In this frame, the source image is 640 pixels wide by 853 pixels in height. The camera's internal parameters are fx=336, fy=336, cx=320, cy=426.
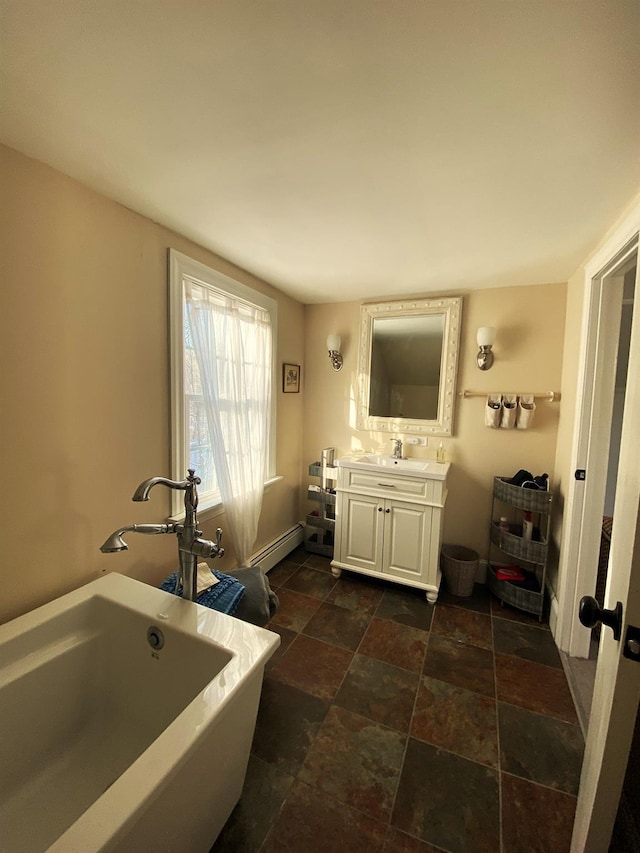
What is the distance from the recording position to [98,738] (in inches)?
48.6

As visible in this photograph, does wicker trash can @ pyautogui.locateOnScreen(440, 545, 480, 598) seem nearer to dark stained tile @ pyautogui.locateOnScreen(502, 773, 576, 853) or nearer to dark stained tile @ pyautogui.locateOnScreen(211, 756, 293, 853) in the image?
dark stained tile @ pyautogui.locateOnScreen(502, 773, 576, 853)

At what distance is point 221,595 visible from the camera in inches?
60.3

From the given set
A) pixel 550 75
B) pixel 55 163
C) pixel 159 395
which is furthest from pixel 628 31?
pixel 159 395

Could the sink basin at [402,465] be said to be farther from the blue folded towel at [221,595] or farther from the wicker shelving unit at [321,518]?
the blue folded towel at [221,595]

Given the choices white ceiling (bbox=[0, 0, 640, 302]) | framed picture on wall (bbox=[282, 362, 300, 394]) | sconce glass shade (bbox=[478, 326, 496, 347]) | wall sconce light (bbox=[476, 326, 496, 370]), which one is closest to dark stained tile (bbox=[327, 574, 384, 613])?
framed picture on wall (bbox=[282, 362, 300, 394])

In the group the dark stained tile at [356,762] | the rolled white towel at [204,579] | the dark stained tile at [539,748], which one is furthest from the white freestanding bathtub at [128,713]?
the dark stained tile at [539,748]

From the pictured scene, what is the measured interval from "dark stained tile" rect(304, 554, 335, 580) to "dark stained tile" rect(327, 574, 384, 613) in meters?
0.18

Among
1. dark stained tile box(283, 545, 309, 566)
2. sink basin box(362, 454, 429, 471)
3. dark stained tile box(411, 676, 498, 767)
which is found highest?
sink basin box(362, 454, 429, 471)

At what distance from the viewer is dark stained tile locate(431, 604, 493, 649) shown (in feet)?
6.49

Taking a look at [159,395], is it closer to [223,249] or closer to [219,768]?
[223,249]

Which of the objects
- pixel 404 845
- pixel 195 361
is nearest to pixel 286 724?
pixel 404 845

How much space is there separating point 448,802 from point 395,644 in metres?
0.74

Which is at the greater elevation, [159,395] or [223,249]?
[223,249]

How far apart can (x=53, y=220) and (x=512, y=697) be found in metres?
2.83
